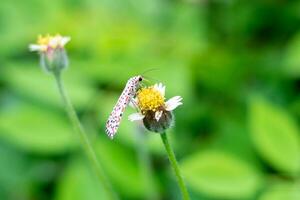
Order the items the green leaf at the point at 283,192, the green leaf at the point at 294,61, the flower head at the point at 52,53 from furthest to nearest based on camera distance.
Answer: the green leaf at the point at 294,61, the green leaf at the point at 283,192, the flower head at the point at 52,53

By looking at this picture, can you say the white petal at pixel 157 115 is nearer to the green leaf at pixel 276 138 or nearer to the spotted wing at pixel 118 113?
the spotted wing at pixel 118 113

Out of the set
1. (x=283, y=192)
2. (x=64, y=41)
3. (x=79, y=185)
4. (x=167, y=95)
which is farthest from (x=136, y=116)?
(x=167, y=95)

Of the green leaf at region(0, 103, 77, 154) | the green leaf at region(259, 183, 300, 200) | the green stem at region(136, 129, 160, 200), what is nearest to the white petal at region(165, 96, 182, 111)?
the green leaf at region(259, 183, 300, 200)

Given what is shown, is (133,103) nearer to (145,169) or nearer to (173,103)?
(173,103)

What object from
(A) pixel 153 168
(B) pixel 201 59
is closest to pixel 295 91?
(B) pixel 201 59

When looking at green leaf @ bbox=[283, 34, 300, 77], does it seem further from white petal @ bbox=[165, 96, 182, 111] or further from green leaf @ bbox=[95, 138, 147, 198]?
white petal @ bbox=[165, 96, 182, 111]

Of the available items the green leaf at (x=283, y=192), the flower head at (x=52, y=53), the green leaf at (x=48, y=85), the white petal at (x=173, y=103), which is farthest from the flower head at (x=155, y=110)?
the green leaf at (x=48, y=85)

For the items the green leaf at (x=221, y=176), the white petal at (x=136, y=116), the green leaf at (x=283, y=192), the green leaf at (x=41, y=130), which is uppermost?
the green leaf at (x=41, y=130)
